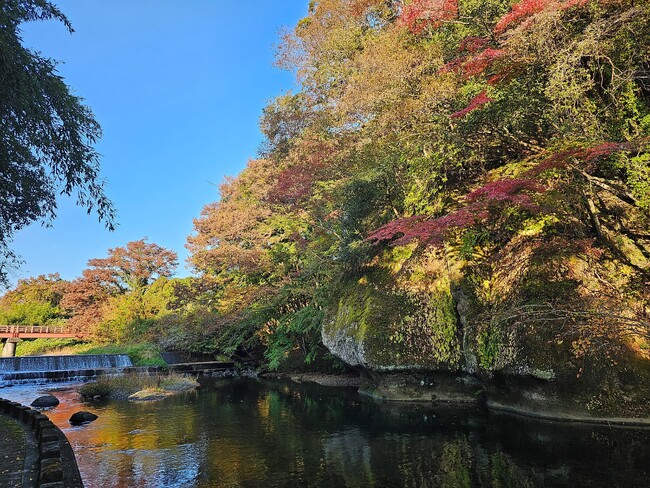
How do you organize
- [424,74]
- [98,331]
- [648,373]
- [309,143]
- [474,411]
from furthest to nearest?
[98,331] → [309,143] → [424,74] → [474,411] → [648,373]

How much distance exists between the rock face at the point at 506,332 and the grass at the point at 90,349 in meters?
15.7

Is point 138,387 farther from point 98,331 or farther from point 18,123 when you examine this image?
point 98,331

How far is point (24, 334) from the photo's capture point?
115 ft

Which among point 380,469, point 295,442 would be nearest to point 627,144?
point 380,469

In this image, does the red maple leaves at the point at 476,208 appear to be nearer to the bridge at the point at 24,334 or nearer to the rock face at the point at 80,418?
the rock face at the point at 80,418

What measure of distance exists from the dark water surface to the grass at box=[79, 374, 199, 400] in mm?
3490

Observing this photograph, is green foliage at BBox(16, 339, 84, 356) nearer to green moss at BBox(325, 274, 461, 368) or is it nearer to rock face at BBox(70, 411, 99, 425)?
rock face at BBox(70, 411, 99, 425)

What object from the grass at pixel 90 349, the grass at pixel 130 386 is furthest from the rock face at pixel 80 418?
the grass at pixel 90 349

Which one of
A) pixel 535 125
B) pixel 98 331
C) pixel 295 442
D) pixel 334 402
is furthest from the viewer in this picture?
pixel 98 331

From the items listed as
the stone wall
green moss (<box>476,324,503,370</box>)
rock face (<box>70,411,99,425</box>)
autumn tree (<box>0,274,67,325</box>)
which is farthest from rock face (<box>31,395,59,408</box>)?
autumn tree (<box>0,274,67,325</box>)

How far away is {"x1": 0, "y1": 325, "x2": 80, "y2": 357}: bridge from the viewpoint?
114 feet

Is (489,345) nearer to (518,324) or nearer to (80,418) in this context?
(518,324)

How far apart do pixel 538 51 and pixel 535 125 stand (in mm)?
1906

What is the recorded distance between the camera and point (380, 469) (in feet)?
20.9
